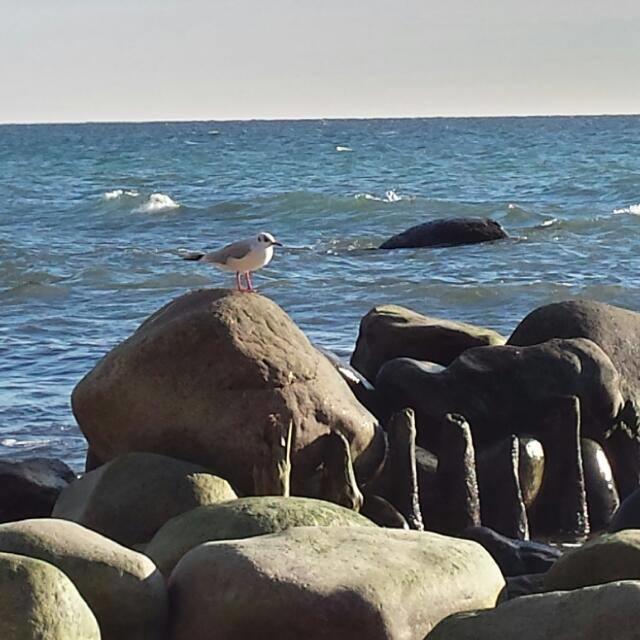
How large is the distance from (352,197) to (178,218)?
4858 mm

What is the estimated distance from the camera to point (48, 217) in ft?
118

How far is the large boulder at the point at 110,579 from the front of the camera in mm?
6715

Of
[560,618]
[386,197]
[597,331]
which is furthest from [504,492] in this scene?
[386,197]

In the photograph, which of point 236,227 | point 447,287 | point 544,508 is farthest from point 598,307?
point 236,227

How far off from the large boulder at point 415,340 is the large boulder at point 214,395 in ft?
6.80

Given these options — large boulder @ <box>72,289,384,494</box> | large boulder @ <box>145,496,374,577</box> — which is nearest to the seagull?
large boulder @ <box>72,289,384,494</box>

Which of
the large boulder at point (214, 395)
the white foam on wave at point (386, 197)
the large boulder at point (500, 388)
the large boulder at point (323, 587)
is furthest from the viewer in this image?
the white foam on wave at point (386, 197)

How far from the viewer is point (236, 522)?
7605 millimetres

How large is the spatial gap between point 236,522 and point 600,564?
1.71m

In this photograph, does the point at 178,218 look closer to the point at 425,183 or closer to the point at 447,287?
the point at 425,183

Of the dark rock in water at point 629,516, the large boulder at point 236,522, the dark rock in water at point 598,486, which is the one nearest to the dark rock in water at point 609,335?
the dark rock in water at point 598,486

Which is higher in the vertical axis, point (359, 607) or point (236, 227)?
point (359, 607)

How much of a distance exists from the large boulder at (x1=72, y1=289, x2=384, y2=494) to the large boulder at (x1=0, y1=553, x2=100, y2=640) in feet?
9.37

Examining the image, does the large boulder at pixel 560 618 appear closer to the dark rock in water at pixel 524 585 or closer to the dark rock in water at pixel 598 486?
the dark rock in water at pixel 524 585
